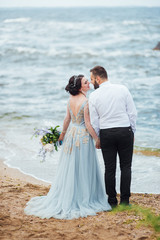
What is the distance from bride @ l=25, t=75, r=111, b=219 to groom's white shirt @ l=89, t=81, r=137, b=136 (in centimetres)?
20

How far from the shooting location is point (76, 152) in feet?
13.2

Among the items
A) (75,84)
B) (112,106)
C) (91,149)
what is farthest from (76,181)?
(75,84)

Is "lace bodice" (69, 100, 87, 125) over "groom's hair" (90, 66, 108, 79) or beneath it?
beneath

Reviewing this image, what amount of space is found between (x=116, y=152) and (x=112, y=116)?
0.46 metres

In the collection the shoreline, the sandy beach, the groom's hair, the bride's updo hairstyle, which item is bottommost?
the shoreline

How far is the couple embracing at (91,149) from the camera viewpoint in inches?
148

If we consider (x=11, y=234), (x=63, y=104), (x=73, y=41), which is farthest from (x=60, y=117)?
(x=73, y=41)

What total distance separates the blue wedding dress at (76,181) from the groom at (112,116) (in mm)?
240

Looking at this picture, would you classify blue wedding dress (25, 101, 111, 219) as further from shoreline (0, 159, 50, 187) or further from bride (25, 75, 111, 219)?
shoreline (0, 159, 50, 187)

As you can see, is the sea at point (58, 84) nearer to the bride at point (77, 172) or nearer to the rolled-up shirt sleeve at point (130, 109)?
the bride at point (77, 172)

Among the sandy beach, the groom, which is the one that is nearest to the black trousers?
the groom

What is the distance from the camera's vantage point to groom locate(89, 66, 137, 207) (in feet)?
12.3

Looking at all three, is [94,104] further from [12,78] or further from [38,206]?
[12,78]

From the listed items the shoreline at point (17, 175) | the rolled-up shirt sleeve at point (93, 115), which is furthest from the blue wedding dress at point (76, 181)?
the shoreline at point (17, 175)
